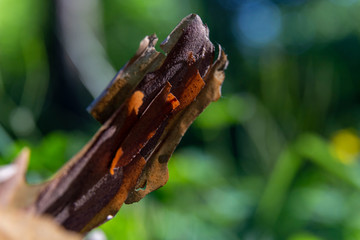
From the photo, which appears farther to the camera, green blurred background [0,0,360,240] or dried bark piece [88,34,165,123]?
green blurred background [0,0,360,240]

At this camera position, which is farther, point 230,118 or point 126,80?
point 230,118

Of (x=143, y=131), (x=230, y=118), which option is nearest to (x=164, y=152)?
(x=143, y=131)

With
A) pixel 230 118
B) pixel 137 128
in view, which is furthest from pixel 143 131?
pixel 230 118

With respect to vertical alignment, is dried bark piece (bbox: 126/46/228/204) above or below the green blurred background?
above

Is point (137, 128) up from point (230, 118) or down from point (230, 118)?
up

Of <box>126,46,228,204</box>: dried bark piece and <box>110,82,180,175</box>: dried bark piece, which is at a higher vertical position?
<box>110,82,180,175</box>: dried bark piece

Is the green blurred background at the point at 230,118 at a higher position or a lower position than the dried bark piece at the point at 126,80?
lower

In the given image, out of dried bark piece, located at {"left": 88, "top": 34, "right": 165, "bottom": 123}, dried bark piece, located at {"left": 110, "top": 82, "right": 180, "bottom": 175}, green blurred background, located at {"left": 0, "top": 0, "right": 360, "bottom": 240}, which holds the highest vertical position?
dried bark piece, located at {"left": 88, "top": 34, "right": 165, "bottom": 123}

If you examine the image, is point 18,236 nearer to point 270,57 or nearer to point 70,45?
point 70,45

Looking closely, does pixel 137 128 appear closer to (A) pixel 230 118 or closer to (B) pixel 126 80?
(B) pixel 126 80

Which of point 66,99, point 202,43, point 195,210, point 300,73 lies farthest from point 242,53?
point 202,43
